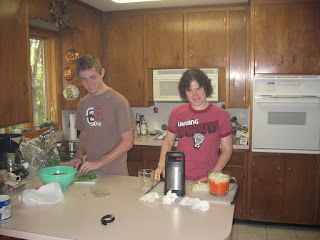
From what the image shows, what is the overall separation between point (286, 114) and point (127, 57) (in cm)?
197

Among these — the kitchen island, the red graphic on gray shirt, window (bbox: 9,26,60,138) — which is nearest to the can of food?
the kitchen island

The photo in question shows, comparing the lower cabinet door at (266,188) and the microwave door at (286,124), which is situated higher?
the microwave door at (286,124)

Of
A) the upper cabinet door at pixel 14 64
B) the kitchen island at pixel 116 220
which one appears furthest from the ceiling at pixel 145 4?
the kitchen island at pixel 116 220

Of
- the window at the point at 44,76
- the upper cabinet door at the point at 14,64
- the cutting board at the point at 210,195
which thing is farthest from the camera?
the window at the point at 44,76

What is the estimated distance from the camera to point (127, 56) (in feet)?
12.8

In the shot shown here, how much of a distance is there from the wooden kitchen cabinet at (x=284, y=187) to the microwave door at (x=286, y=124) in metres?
0.13

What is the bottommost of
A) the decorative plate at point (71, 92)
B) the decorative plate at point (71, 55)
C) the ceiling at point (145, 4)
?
the decorative plate at point (71, 92)

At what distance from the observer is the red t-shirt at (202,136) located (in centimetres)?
210

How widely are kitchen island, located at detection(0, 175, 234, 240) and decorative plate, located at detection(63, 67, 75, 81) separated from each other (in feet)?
6.52

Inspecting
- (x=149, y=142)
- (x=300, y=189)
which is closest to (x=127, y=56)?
(x=149, y=142)

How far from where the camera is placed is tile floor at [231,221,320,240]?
10.3 feet

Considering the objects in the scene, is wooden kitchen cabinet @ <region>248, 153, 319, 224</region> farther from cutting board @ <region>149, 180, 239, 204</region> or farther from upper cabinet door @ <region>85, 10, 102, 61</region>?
upper cabinet door @ <region>85, 10, 102, 61</region>

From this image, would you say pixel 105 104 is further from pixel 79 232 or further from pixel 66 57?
pixel 66 57

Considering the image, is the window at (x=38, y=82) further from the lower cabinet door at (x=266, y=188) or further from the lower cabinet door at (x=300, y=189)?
the lower cabinet door at (x=300, y=189)
